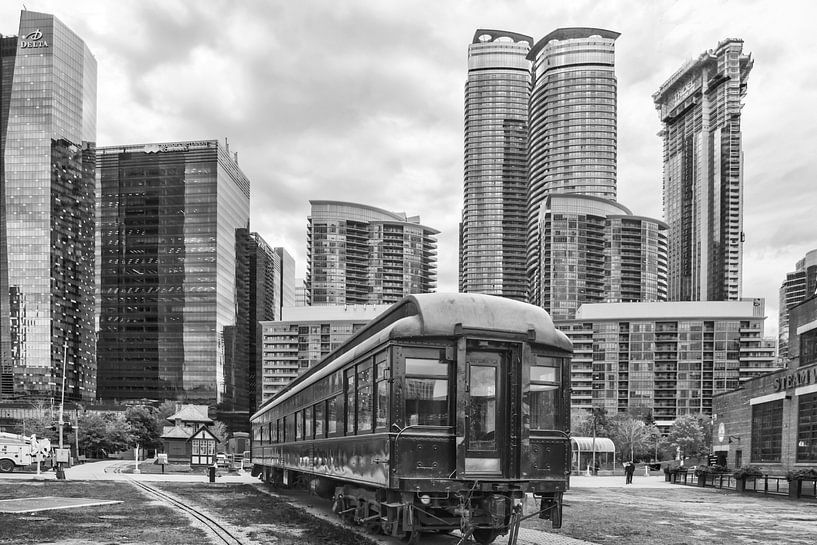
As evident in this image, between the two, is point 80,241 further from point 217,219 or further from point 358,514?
point 358,514

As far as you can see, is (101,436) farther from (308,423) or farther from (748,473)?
(308,423)

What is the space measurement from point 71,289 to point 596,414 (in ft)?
380

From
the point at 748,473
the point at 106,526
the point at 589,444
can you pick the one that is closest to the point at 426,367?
the point at 106,526

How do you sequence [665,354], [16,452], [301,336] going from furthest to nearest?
[301,336] < [665,354] < [16,452]

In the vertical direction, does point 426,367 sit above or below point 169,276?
below

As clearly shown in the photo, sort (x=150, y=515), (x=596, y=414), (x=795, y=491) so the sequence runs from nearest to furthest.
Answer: (x=150, y=515)
(x=795, y=491)
(x=596, y=414)

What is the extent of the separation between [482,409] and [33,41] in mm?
179492

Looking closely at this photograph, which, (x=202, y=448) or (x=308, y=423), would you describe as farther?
(x=202, y=448)

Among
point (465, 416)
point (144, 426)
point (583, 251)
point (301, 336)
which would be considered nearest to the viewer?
point (465, 416)

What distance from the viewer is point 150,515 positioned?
1747 cm

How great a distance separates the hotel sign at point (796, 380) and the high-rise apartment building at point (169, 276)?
141323mm

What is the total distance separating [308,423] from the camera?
1823 centimetres

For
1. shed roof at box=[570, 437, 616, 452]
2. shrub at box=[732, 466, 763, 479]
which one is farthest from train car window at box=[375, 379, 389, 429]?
shed roof at box=[570, 437, 616, 452]

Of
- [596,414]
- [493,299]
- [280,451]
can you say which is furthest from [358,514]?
[596,414]
